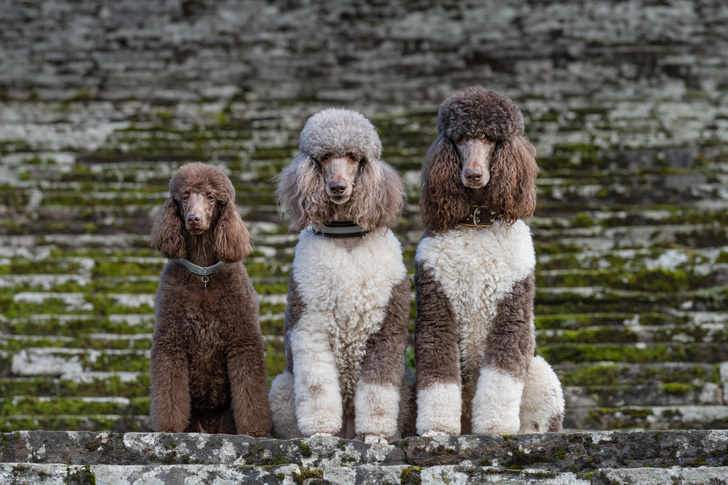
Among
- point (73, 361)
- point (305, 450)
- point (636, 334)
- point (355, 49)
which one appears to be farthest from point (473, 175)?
point (355, 49)

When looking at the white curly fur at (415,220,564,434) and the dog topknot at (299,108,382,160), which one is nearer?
the white curly fur at (415,220,564,434)

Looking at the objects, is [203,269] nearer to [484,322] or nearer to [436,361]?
[436,361]

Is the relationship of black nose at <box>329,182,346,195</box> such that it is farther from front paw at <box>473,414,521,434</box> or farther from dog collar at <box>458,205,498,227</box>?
front paw at <box>473,414,521,434</box>

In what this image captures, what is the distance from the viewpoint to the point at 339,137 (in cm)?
345

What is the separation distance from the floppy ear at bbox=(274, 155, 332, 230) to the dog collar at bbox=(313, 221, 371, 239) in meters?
0.04

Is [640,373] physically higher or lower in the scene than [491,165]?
lower

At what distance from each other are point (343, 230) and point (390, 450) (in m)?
0.99

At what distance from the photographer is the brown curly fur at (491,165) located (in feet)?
11.2

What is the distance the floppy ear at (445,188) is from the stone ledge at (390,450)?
963 millimetres

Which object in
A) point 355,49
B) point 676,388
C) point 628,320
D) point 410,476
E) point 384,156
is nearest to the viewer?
point 410,476

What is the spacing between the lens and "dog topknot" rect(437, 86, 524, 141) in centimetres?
341

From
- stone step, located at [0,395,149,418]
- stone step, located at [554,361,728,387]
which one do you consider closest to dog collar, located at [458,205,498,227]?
stone step, located at [554,361,728,387]

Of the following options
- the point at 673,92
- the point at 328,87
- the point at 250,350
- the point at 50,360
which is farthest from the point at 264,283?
the point at 673,92

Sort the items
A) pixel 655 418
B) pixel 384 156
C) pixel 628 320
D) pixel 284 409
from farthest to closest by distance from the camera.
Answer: pixel 384 156
pixel 628 320
pixel 655 418
pixel 284 409
